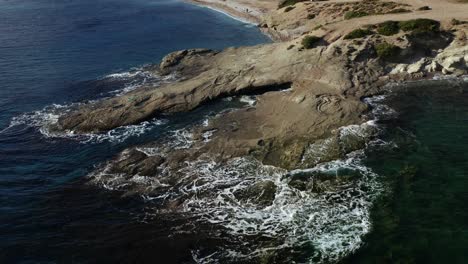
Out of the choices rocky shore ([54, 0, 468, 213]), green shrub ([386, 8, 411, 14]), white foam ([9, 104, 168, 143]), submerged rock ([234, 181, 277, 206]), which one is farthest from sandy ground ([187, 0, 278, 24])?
submerged rock ([234, 181, 277, 206])

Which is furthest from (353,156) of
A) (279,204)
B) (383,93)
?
(383,93)

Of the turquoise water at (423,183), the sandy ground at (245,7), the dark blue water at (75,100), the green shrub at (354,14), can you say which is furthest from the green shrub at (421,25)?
the sandy ground at (245,7)

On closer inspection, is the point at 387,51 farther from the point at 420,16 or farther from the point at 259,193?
the point at 259,193

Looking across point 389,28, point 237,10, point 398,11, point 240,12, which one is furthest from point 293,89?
point 237,10

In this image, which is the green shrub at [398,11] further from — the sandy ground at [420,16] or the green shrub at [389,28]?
the green shrub at [389,28]

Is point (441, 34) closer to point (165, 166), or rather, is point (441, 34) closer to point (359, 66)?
point (359, 66)

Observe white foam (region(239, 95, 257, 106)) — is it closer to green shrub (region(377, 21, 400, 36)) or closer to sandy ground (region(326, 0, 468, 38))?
sandy ground (region(326, 0, 468, 38))
